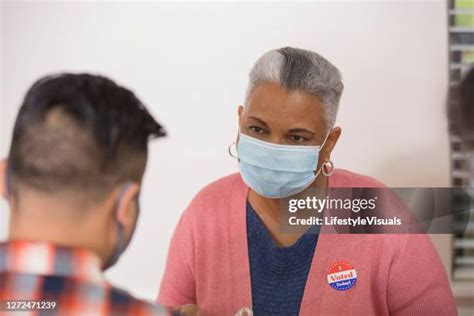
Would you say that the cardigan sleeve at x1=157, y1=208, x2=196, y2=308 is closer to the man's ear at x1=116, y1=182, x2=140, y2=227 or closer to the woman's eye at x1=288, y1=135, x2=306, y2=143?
the man's ear at x1=116, y1=182, x2=140, y2=227

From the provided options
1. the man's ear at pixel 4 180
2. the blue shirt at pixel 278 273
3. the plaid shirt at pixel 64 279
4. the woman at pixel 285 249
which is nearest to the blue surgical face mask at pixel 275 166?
the woman at pixel 285 249

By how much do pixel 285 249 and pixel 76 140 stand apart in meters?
0.54

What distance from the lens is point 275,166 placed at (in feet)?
4.39

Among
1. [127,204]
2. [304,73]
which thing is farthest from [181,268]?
[304,73]

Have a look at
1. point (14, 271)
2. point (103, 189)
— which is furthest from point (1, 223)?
point (103, 189)

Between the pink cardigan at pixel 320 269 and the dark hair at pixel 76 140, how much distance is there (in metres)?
0.23

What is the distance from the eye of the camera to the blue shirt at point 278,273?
1.36 meters

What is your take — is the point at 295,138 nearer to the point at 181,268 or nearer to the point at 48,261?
the point at 181,268

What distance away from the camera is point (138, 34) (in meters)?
1.39

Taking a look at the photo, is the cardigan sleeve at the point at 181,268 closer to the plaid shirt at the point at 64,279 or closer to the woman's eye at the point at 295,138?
the plaid shirt at the point at 64,279

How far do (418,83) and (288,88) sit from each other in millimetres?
325

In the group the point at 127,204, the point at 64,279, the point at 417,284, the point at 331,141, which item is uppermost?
the point at 331,141

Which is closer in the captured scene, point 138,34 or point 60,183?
point 60,183

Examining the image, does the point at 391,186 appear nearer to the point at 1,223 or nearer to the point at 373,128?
the point at 373,128
